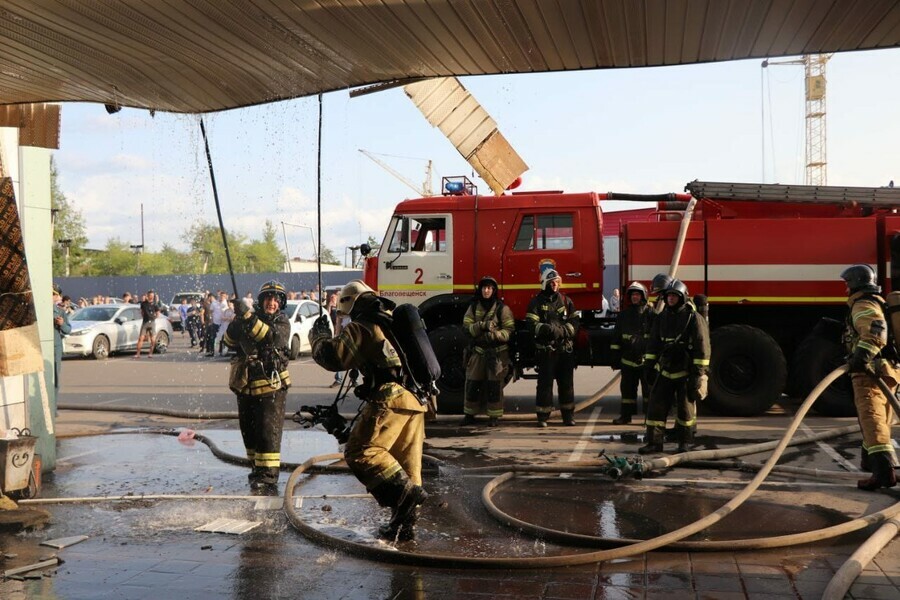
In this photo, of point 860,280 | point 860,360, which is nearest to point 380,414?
point 860,360

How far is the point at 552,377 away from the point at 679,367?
2.15m

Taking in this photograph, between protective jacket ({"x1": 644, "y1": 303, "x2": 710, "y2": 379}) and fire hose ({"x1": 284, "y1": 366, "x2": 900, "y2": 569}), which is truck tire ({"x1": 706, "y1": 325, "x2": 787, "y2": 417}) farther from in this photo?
fire hose ({"x1": 284, "y1": 366, "x2": 900, "y2": 569})

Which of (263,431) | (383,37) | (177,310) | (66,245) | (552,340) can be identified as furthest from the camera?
(66,245)

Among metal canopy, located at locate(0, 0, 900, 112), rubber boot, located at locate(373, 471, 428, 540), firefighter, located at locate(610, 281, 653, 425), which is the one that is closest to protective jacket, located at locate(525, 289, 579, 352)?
firefighter, located at locate(610, 281, 653, 425)

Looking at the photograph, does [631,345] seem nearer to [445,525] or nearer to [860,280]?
[860,280]

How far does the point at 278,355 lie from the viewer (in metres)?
7.27

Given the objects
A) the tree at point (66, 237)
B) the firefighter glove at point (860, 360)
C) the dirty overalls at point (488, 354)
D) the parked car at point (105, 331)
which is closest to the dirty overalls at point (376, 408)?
the firefighter glove at point (860, 360)

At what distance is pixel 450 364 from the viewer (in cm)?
1071

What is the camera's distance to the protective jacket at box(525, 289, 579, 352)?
9.62 meters

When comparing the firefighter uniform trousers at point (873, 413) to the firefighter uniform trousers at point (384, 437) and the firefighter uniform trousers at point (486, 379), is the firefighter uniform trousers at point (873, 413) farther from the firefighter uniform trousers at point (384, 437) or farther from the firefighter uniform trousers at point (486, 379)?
the firefighter uniform trousers at point (486, 379)

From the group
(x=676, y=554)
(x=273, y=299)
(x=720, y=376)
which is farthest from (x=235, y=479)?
(x=720, y=376)

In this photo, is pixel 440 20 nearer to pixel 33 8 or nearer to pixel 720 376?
pixel 33 8

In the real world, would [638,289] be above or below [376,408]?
above

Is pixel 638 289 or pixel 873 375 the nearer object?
pixel 873 375
